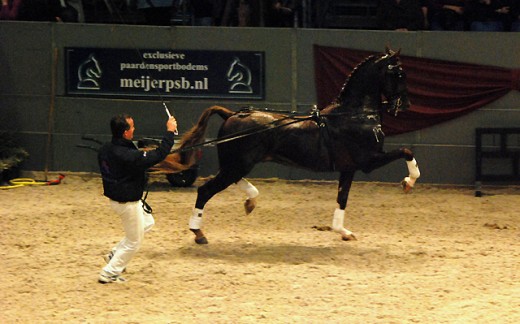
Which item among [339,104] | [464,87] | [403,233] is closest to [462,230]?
[403,233]

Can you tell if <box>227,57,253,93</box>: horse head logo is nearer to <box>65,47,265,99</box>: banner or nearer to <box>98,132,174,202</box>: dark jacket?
<box>65,47,265,99</box>: banner

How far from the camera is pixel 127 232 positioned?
33.5 feet

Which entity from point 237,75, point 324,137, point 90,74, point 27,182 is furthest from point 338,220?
point 90,74

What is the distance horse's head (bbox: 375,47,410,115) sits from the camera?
11.8 m

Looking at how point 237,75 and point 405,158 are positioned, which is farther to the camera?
point 237,75

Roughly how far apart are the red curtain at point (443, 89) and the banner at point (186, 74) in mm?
1789

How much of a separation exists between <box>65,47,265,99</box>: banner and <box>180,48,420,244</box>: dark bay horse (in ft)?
14.0

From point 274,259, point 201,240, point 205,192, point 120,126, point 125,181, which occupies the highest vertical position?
point 120,126

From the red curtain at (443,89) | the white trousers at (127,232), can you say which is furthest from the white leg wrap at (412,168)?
the red curtain at (443,89)

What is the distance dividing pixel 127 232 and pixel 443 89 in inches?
286

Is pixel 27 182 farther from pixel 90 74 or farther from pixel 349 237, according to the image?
pixel 349 237

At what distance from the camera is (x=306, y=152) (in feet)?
39.0

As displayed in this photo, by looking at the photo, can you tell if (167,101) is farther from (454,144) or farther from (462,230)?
(462,230)

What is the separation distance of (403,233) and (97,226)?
3867mm
